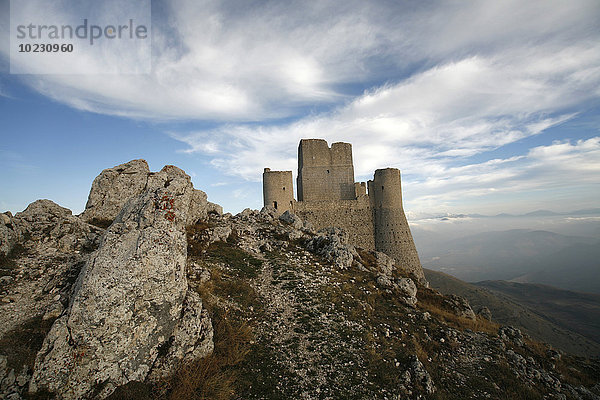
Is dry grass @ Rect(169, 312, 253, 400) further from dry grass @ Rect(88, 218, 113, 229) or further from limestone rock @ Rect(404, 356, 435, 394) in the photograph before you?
dry grass @ Rect(88, 218, 113, 229)

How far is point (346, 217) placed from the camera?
98.3 ft

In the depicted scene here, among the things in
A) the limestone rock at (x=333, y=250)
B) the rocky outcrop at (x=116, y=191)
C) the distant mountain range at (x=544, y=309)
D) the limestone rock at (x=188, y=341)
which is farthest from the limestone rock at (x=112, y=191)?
the distant mountain range at (x=544, y=309)

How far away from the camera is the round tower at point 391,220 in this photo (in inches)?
1155

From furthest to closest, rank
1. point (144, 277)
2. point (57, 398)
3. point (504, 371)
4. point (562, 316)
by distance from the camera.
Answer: point (562, 316) → point (504, 371) → point (144, 277) → point (57, 398)

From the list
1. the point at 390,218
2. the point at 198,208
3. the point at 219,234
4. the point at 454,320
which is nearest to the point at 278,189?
the point at 390,218

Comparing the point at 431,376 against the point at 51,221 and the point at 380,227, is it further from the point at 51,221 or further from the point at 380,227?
the point at 380,227

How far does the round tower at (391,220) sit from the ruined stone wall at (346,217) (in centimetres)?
97

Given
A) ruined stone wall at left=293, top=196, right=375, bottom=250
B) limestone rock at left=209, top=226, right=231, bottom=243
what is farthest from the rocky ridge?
ruined stone wall at left=293, top=196, right=375, bottom=250

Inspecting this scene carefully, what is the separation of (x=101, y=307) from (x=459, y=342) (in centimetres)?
1196

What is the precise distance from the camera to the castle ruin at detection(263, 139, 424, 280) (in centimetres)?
2927

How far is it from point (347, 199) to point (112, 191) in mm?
22132

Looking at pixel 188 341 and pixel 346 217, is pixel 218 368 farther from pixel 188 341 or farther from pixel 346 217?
pixel 346 217

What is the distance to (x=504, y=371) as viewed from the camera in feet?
30.7

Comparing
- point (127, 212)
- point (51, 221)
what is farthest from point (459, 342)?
point (51, 221)
